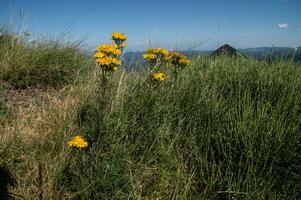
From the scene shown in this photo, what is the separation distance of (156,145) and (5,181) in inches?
44.7

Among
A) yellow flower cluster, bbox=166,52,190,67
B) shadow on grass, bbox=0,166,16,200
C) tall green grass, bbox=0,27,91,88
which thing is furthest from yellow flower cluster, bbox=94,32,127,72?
tall green grass, bbox=0,27,91,88

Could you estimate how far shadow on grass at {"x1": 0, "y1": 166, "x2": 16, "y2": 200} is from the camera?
2240 millimetres

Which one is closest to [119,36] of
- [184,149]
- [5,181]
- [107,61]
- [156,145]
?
[107,61]

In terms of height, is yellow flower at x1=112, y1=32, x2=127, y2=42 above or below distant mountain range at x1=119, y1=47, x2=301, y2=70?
above

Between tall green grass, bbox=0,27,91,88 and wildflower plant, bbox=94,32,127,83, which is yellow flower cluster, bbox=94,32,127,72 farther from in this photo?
tall green grass, bbox=0,27,91,88

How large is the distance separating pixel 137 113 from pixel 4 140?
3.61 ft

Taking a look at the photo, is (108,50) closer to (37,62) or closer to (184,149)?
(184,149)

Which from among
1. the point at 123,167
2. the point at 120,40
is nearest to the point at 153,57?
the point at 120,40

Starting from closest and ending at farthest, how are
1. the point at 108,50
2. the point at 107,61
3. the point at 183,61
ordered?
the point at 107,61
the point at 108,50
the point at 183,61

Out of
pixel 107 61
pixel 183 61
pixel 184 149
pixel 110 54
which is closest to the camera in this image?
pixel 107 61

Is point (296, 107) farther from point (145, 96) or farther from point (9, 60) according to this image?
point (9, 60)

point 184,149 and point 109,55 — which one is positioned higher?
point 109,55

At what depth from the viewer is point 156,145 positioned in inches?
104

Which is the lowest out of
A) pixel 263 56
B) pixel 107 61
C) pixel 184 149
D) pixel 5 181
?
pixel 5 181
